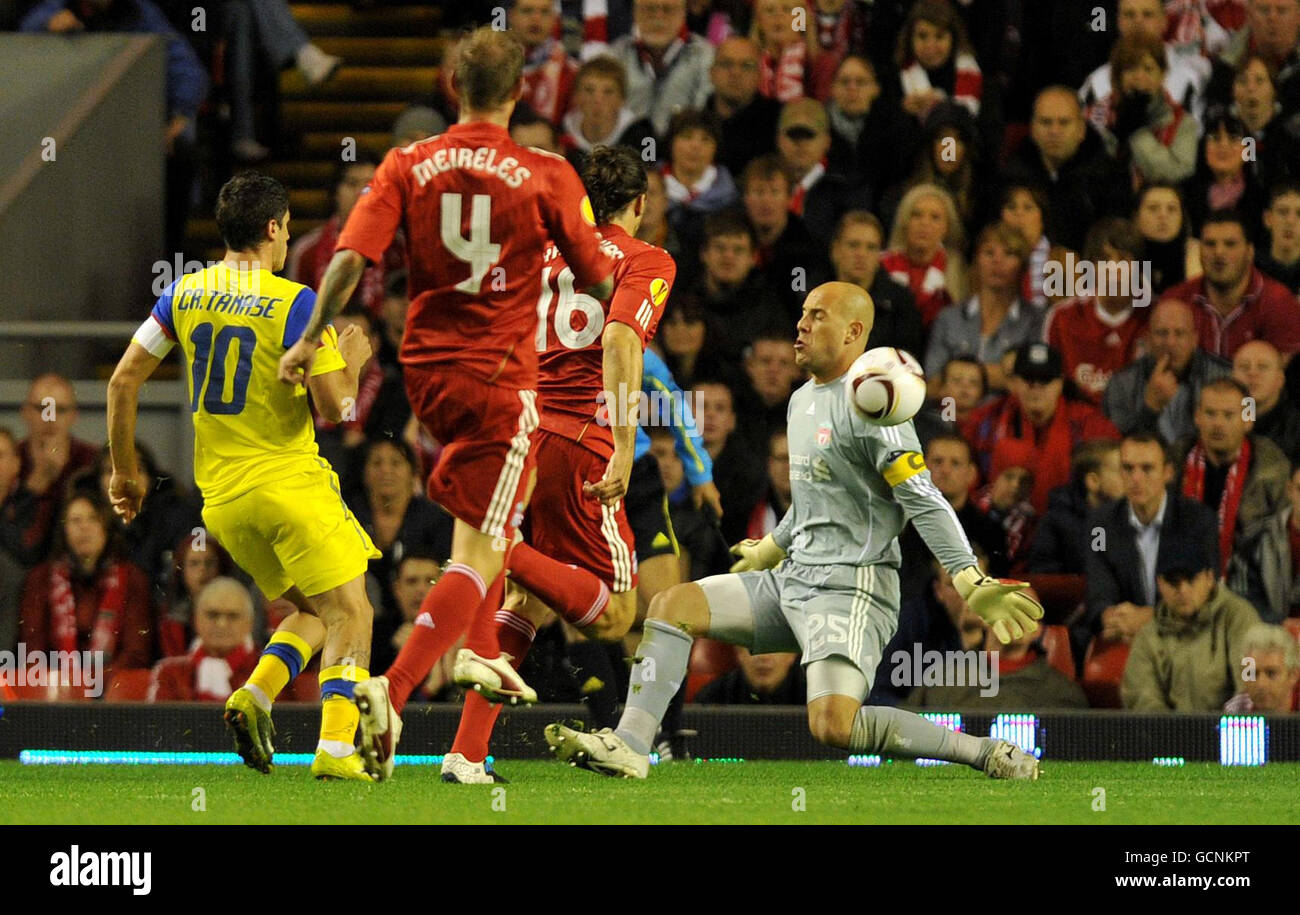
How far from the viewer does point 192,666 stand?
939 centimetres

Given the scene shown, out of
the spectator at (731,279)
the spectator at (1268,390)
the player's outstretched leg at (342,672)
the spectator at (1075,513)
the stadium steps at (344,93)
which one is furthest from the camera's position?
the stadium steps at (344,93)

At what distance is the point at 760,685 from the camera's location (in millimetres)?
9312

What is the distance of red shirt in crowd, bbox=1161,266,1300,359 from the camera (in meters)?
10.5

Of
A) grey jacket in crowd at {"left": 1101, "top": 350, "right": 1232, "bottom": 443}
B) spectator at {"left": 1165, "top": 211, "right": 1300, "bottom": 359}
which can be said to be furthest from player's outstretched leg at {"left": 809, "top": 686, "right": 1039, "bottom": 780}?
spectator at {"left": 1165, "top": 211, "right": 1300, "bottom": 359}

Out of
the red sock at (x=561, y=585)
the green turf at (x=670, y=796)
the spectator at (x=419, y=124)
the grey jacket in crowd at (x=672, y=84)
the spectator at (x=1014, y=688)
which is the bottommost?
the green turf at (x=670, y=796)

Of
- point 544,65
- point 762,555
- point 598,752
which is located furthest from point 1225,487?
point 544,65

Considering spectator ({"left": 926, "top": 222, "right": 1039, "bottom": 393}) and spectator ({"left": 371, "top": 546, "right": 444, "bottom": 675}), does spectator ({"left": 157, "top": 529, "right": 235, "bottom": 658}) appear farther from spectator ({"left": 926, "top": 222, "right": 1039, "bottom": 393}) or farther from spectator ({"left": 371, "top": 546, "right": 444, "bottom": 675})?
spectator ({"left": 926, "top": 222, "right": 1039, "bottom": 393})

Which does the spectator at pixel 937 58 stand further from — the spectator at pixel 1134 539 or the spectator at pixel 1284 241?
the spectator at pixel 1134 539

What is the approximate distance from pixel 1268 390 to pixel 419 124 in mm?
4174

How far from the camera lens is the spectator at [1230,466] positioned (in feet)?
31.9

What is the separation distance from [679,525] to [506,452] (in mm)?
3102

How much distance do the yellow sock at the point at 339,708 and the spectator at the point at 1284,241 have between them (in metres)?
5.39

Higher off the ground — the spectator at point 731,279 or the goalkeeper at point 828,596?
the spectator at point 731,279

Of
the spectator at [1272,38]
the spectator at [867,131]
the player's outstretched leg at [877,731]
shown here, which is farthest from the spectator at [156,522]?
the spectator at [1272,38]
